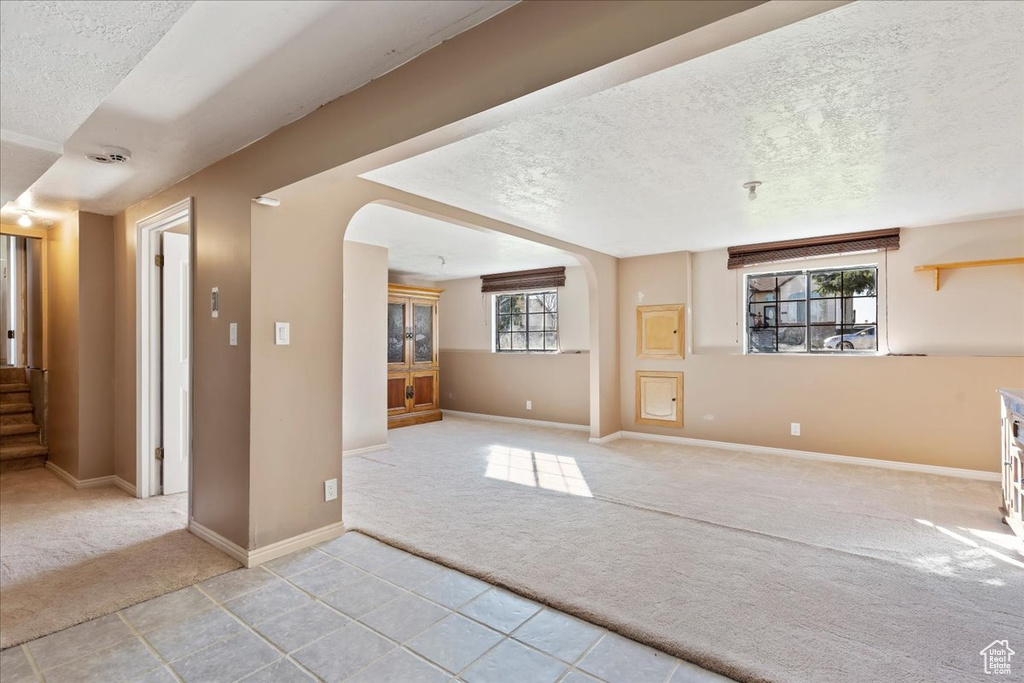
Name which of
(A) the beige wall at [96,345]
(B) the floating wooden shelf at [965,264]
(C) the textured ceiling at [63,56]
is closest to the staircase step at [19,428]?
(A) the beige wall at [96,345]

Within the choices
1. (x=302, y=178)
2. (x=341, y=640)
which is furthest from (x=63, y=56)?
(x=341, y=640)

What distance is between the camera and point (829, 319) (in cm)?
504

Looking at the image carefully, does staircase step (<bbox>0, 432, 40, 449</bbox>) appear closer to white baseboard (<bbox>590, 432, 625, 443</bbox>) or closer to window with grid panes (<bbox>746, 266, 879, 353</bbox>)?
white baseboard (<bbox>590, 432, 625, 443</bbox>)

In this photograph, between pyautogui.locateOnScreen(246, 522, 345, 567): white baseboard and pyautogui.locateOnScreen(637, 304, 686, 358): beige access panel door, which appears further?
pyautogui.locateOnScreen(637, 304, 686, 358): beige access panel door

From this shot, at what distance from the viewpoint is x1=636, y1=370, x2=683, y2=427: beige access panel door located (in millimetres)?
5773

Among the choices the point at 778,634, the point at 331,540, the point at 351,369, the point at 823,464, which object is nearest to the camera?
the point at 778,634

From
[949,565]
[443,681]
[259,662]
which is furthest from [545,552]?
[949,565]

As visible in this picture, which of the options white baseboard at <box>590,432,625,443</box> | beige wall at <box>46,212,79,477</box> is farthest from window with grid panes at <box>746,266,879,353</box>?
beige wall at <box>46,212,79,477</box>

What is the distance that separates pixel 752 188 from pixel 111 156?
385 centimetres

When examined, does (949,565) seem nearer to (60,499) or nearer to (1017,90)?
(1017,90)

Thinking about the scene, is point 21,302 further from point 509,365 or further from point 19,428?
point 509,365

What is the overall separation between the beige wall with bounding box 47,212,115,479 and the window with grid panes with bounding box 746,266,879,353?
20.2 ft

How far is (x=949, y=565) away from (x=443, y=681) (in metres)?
2.75

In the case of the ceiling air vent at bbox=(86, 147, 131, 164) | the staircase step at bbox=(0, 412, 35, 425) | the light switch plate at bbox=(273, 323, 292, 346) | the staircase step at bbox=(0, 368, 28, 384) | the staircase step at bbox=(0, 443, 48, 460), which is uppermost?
the ceiling air vent at bbox=(86, 147, 131, 164)
